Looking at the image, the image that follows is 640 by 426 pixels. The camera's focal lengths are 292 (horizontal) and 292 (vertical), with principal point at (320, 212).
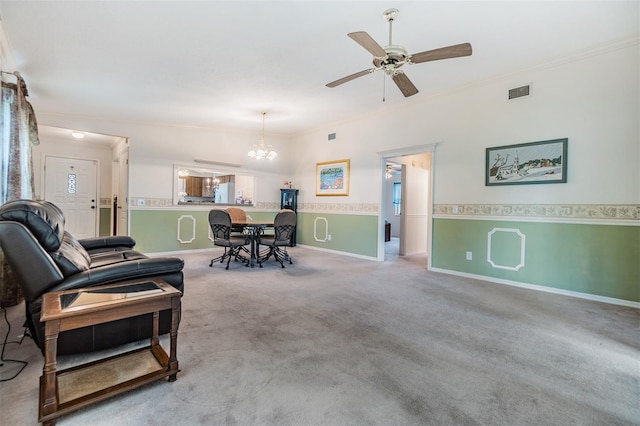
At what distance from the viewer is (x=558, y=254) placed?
11.6 ft

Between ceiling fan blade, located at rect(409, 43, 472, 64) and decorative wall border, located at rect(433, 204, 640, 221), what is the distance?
2.31 m

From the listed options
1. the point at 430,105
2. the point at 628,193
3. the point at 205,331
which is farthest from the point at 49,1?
the point at 628,193

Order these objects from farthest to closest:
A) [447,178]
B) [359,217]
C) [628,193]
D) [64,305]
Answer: [359,217], [447,178], [628,193], [64,305]

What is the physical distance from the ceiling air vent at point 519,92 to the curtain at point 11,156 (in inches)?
224

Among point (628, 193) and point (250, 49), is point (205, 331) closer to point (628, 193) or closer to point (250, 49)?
point (250, 49)

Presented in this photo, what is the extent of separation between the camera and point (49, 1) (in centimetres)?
249

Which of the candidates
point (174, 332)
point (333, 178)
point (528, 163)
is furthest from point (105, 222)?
point (528, 163)

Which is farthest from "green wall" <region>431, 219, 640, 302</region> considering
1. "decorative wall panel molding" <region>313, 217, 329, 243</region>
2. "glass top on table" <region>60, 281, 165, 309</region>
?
"glass top on table" <region>60, 281, 165, 309</region>

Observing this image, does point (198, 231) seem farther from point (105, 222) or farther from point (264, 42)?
point (264, 42)

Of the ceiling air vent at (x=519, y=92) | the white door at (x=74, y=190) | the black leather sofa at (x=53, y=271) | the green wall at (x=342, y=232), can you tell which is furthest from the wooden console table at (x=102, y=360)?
the white door at (x=74, y=190)

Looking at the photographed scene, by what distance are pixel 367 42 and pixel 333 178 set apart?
4.13 metres

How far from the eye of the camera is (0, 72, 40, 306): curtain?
2.75m

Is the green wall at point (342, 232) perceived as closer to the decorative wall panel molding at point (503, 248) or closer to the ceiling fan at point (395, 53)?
the decorative wall panel molding at point (503, 248)

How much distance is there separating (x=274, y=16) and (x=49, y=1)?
6.23 ft
